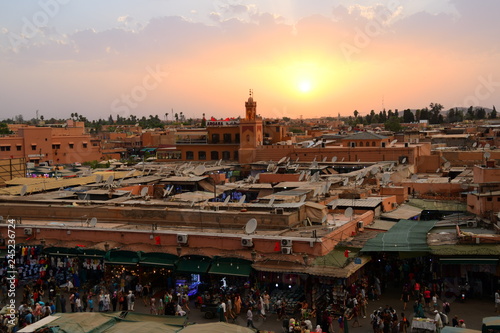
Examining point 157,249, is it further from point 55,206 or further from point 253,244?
point 55,206

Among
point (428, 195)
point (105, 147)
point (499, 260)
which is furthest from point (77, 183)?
point (105, 147)

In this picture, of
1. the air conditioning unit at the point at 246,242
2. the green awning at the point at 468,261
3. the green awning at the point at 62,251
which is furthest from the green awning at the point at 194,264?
the green awning at the point at 468,261

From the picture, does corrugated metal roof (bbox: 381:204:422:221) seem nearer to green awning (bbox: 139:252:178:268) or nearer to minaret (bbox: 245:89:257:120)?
green awning (bbox: 139:252:178:268)

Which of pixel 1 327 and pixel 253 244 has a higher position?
pixel 253 244

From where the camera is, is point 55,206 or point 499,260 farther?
point 55,206

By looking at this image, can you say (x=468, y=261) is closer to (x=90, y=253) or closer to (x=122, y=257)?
(x=122, y=257)

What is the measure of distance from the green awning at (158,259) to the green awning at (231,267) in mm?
1287

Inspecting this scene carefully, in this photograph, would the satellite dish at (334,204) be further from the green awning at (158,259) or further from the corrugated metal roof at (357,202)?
the green awning at (158,259)

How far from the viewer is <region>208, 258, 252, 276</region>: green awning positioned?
14.9m

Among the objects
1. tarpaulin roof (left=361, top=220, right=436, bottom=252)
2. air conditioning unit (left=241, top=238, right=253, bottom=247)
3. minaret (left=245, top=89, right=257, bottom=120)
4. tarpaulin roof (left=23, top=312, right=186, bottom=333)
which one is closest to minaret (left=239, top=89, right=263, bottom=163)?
minaret (left=245, top=89, right=257, bottom=120)

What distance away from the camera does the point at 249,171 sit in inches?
1455

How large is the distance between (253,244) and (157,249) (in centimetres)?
303

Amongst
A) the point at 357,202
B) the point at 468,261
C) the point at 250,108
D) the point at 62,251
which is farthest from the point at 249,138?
the point at 468,261

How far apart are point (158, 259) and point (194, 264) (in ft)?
3.84
